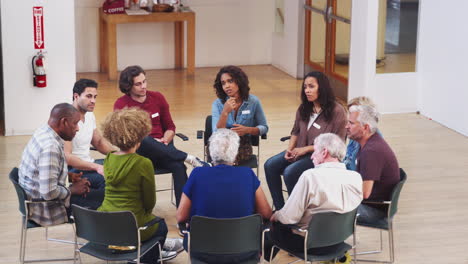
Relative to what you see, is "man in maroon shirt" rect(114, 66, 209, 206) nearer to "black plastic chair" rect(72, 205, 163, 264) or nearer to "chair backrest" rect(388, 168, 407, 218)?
"black plastic chair" rect(72, 205, 163, 264)

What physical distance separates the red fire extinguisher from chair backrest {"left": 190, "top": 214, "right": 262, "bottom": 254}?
14.7 ft

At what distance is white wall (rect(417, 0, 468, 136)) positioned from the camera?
8.96m

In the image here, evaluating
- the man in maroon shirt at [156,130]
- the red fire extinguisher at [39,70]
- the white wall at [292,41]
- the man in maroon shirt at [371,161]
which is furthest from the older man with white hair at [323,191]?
the white wall at [292,41]

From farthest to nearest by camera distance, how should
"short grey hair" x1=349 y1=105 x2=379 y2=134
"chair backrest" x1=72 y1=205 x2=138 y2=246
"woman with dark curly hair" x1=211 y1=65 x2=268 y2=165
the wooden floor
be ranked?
"woman with dark curly hair" x1=211 y1=65 x2=268 y2=165, the wooden floor, "short grey hair" x1=349 y1=105 x2=379 y2=134, "chair backrest" x1=72 y1=205 x2=138 y2=246

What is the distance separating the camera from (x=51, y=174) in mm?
5090

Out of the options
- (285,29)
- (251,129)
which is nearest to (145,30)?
(285,29)

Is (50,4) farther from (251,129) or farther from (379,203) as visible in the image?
(379,203)

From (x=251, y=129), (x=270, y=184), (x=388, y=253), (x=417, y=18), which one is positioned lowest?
(x=388, y=253)

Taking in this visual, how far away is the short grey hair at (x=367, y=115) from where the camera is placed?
18.0 feet

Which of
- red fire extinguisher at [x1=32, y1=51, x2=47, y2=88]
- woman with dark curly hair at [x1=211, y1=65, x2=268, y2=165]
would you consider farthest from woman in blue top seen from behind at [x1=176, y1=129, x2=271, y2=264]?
red fire extinguisher at [x1=32, y1=51, x2=47, y2=88]

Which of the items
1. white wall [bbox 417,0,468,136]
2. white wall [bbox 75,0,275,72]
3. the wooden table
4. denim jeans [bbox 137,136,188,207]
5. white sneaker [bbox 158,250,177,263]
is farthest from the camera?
white wall [bbox 75,0,275,72]

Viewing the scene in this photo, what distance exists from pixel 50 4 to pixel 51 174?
384 cm

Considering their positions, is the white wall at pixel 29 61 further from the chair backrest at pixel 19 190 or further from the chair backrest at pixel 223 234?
the chair backrest at pixel 223 234

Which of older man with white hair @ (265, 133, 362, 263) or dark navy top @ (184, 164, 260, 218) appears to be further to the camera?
older man with white hair @ (265, 133, 362, 263)
